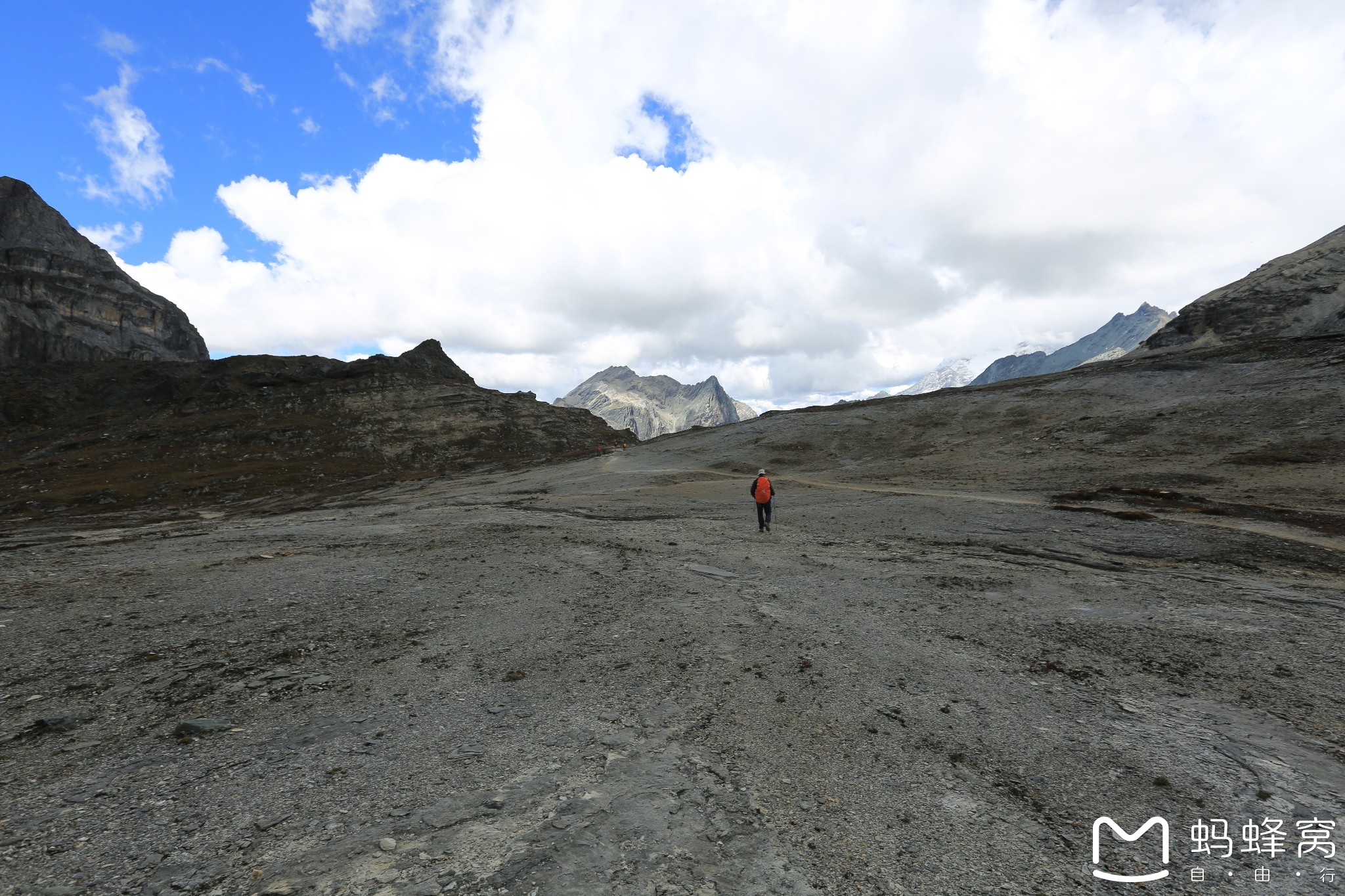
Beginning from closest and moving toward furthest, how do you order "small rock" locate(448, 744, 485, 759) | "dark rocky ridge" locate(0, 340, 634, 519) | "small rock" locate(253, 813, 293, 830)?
1. "small rock" locate(253, 813, 293, 830)
2. "small rock" locate(448, 744, 485, 759)
3. "dark rocky ridge" locate(0, 340, 634, 519)

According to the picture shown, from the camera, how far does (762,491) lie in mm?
18062

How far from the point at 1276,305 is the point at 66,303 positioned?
191 m

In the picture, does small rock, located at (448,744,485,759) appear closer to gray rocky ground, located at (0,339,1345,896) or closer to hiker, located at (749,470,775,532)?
gray rocky ground, located at (0,339,1345,896)

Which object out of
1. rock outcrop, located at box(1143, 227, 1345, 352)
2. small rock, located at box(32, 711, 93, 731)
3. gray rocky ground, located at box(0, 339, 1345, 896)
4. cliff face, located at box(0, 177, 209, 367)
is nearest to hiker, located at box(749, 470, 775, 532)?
gray rocky ground, located at box(0, 339, 1345, 896)

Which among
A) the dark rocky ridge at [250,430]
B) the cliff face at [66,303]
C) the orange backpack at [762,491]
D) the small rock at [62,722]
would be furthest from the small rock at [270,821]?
the cliff face at [66,303]

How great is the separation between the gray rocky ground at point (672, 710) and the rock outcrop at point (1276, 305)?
8338cm

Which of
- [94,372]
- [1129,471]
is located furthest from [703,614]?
[94,372]

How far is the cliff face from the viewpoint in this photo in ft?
285

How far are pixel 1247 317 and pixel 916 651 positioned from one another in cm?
10391

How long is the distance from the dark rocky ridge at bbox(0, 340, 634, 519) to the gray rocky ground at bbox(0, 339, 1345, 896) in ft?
110

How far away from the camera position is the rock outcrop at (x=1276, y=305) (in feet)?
230

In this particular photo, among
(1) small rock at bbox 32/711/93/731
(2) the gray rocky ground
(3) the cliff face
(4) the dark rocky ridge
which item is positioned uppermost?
(3) the cliff face

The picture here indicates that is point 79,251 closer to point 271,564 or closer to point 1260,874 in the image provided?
point 271,564

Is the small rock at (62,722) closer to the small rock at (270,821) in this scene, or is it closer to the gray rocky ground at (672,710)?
the gray rocky ground at (672,710)
